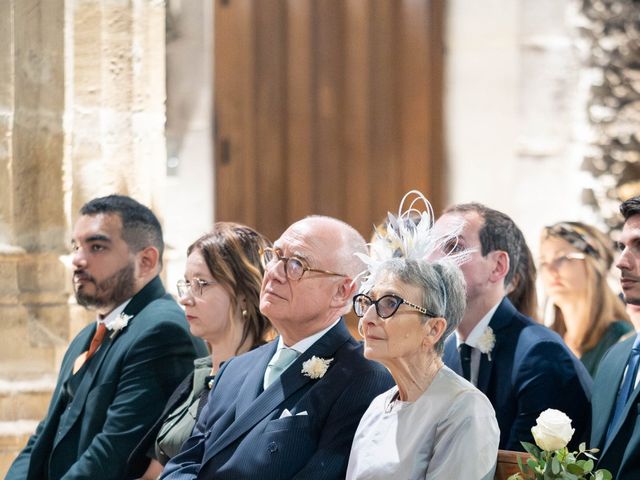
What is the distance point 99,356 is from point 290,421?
1230mm

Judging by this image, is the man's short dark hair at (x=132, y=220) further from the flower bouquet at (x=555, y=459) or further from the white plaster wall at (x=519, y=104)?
the white plaster wall at (x=519, y=104)

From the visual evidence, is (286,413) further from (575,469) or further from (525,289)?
(525,289)

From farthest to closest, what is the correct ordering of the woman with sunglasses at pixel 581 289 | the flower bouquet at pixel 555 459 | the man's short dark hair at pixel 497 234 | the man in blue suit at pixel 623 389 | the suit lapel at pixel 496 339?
1. the woman with sunglasses at pixel 581 289
2. the man's short dark hair at pixel 497 234
3. the suit lapel at pixel 496 339
4. the man in blue suit at pixel 623 389
5. the flower bouquet at pixel 555 459

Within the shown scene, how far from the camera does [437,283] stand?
119 inches

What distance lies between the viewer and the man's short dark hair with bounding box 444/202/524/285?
3836 mm

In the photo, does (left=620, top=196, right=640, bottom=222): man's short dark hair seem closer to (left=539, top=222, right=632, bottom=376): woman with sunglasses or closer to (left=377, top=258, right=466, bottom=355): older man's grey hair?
(left=377, top=258, right=466, bottom=355): older man's grey hair

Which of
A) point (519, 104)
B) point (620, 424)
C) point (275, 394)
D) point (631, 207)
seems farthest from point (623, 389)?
point (519, 104)

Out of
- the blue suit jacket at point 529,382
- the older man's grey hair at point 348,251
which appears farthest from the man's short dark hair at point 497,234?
the older man's grey hair at point 348,251

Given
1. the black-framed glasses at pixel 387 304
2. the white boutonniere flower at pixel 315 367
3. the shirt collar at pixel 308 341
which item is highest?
the black-framed glasses at pixel 387 304

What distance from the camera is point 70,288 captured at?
526 cm

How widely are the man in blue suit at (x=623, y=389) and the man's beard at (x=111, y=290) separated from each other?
180cm

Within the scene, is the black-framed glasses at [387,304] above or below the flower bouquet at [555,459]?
above

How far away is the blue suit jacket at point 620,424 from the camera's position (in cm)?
303

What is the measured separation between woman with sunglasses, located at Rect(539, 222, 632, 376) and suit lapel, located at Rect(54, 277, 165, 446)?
1.72 m
